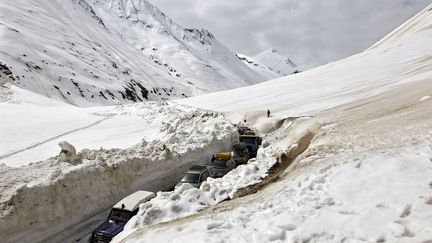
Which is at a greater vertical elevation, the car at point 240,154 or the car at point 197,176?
the car at point 240,154

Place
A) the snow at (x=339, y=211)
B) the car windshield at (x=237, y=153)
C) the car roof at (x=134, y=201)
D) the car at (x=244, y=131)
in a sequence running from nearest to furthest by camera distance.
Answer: the snow at (x=339, y=211), the car roof at (x=134, y=201), the car windshield at (x=237, y=153), the car at (x=244, y=131)

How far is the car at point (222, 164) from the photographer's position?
59.2ft

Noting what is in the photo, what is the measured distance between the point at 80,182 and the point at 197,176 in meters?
4.70

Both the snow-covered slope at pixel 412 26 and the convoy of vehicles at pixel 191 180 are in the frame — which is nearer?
the convoy of vehicles at pixel 191 180

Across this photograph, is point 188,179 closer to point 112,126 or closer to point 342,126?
point 342,126

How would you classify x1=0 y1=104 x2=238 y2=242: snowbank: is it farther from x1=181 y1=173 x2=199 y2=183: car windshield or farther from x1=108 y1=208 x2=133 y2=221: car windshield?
x1=181 y1=173 x2=199 y2=183: car windshield

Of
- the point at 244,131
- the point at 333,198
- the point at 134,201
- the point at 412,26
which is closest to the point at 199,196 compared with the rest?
the point at 134,201

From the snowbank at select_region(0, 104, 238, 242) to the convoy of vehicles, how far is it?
194 centimetres

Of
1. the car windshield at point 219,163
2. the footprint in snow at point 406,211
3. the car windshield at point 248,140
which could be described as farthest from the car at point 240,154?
the footprint in snow at point 406,211

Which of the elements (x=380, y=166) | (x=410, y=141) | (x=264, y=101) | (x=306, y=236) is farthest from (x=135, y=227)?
(x=264, y=101)

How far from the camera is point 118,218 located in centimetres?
1322

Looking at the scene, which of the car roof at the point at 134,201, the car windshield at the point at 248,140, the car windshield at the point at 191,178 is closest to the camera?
the car roof at the point at 134,201

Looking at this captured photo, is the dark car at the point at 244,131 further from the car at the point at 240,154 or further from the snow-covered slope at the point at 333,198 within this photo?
the snow-covered slope at the point at 333,198

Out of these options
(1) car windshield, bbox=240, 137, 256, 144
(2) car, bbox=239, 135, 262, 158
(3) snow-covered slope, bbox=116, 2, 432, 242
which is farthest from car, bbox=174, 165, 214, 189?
(1) car windshield, bbox=240, 137, 256, 144
